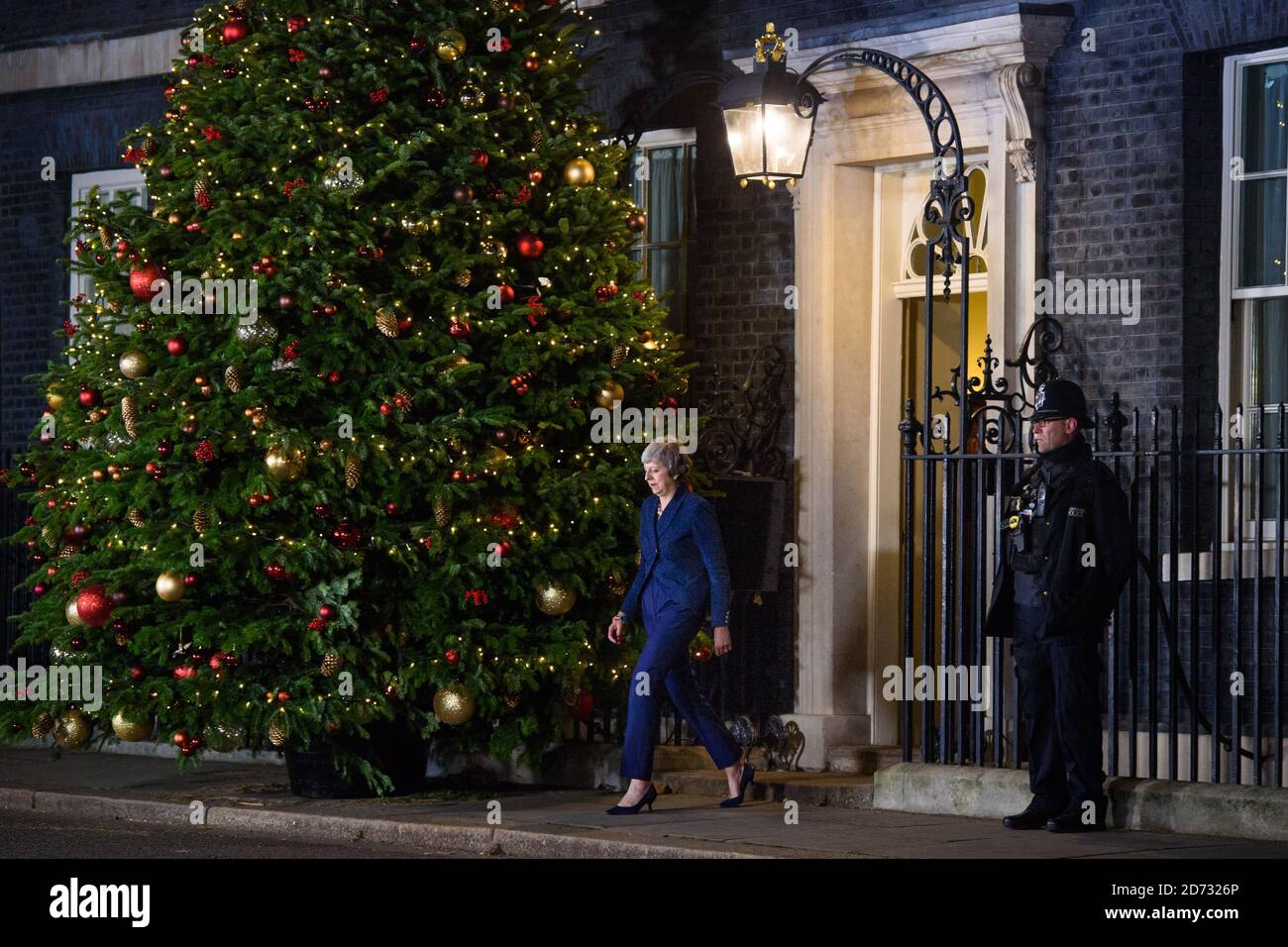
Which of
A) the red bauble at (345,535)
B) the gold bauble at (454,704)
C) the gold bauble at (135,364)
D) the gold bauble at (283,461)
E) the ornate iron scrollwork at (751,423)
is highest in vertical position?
the gold bauble at (135,364)

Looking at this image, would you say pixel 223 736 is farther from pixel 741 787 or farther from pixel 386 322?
pixel 741 787

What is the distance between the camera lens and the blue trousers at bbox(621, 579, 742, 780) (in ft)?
39.9

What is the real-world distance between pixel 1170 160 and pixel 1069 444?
7.61ft

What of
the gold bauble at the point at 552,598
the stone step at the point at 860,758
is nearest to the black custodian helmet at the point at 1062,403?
the gold bauble at the point at 552,598

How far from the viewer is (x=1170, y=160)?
42.0 feet

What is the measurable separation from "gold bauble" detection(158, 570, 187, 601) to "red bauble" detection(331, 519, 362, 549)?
81 centimetres

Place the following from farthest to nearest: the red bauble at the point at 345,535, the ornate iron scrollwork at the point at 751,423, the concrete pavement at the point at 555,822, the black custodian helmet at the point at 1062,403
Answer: the ornate iron scrollwork at the point at 751,423
the red bauble at the point at 345,535
the black custodian helmet at the point at 1062,403
the concrete pavement at the point at 555,822

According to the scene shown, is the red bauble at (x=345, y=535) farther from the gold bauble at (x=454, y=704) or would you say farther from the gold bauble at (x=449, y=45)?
the gold bauble at (x=449, y=45)

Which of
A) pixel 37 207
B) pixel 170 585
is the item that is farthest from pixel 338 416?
pixel 37 207

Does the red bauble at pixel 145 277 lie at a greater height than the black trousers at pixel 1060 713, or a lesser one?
greater

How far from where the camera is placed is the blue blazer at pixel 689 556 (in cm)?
1224

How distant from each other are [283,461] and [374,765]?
1.84 metres

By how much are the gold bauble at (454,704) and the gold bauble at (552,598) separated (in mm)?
674

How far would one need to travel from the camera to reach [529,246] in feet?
42.9
